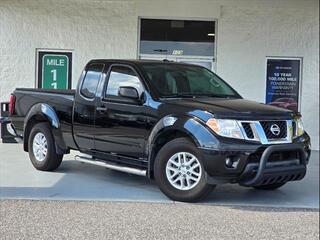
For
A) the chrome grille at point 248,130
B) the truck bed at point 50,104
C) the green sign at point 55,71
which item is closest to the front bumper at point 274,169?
the chrome grille at point 248,130

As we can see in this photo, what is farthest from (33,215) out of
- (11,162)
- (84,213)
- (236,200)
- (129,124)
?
(11,162)

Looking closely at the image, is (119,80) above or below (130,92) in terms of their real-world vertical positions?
above

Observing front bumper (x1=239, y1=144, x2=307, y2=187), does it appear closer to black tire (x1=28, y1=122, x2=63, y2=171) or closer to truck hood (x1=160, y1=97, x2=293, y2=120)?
truck hood (x1=160, y1=97, x2=293, y2=120)

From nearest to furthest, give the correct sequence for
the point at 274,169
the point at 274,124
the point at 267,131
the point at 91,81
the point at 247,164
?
the point at 247,164, the point at 274,169, the point at 267,131, the point at 274,124, the point at 91,81

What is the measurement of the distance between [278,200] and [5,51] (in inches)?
323

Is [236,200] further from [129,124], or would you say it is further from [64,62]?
[64,62]

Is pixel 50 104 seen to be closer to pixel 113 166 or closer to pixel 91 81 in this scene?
pixel 91 81

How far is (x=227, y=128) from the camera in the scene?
672cm

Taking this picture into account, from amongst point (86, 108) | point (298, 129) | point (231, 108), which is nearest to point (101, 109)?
point (86, 108)

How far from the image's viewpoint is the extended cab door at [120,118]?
7.56m

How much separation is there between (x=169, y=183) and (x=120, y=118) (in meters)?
1.21

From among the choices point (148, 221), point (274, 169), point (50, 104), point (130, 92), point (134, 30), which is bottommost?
point (148, 221)

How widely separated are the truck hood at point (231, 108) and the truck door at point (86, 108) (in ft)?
4.62

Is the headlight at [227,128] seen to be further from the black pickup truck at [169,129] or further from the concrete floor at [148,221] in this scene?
the concrete floor at [148,221]
